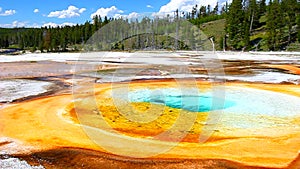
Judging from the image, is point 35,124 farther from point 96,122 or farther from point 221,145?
point 221,145

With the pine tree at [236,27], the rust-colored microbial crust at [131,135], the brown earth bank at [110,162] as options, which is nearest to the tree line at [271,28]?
the pine tree at [236,27]

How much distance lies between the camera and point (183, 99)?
13477mm

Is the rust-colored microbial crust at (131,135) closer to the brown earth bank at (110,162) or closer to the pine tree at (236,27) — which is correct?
the brown earth bank at (110,162)

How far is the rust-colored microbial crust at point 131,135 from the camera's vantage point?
654 centimetres

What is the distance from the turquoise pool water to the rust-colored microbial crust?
3.76 ft

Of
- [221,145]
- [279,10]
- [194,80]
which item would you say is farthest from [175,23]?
[221,145]

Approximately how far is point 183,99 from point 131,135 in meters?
5.57

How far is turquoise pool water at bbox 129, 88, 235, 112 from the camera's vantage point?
11977 millimetres

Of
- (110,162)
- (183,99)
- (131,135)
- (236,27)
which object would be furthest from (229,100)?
(236,27)

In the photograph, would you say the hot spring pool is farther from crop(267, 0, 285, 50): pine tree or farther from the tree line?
the tree line

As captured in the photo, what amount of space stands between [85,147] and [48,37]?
2822 inches

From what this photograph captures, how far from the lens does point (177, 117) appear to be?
401 inches

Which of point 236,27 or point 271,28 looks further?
point 236,27

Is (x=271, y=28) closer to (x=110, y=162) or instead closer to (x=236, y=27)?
(x=236, y=27)
